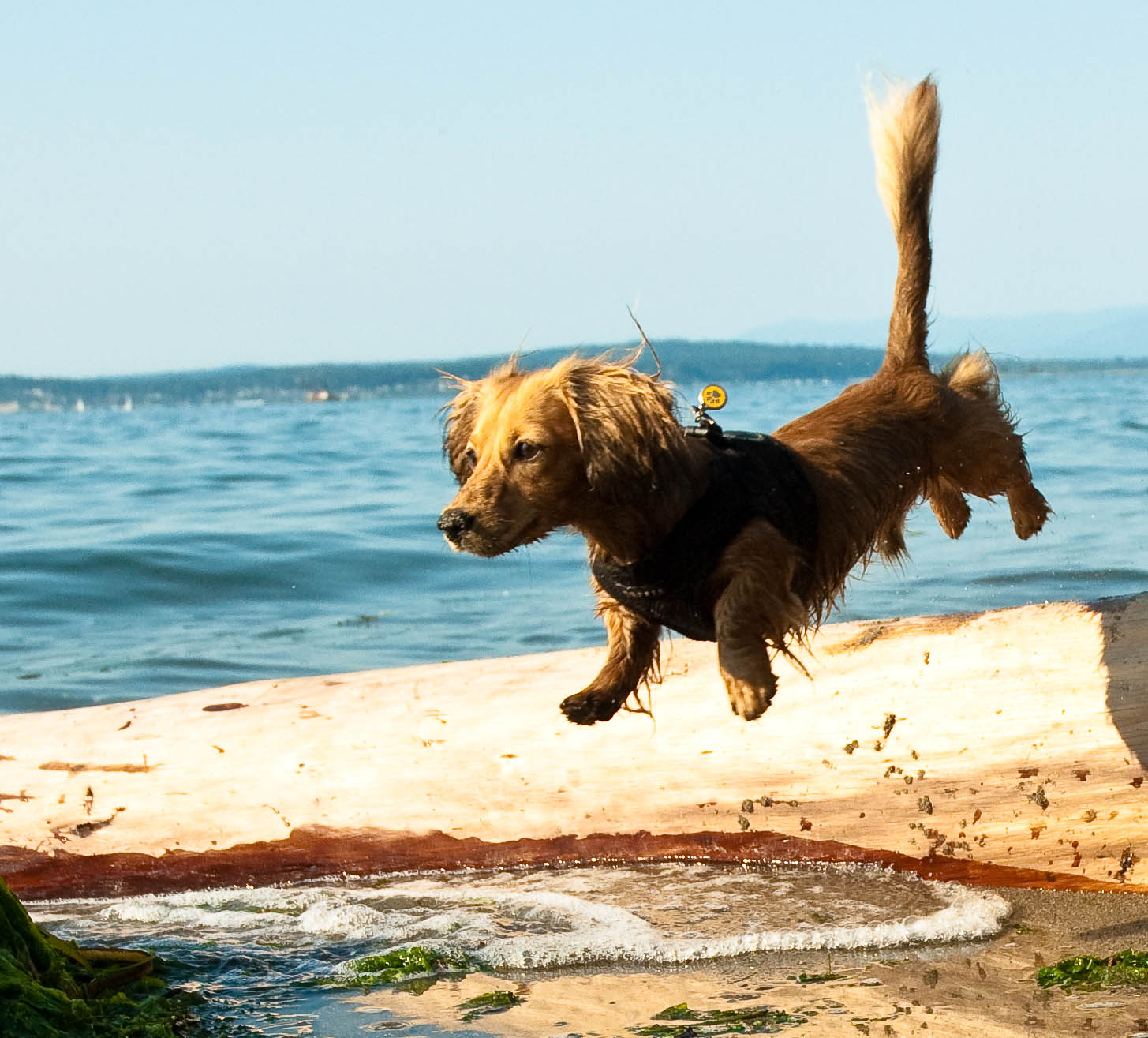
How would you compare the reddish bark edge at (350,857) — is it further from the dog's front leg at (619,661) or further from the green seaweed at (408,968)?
the dog's front leg at (619,661)

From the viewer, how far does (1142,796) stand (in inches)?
180

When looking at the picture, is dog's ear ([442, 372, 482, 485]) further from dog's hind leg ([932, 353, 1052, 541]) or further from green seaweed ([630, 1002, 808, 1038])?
dog's hind leg ([932, 353, 1052, 541])

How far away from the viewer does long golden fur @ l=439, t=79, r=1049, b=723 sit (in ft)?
12.3

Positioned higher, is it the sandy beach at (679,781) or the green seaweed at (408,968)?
the sandy beach at (679,781)

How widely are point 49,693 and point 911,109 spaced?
19.9ft

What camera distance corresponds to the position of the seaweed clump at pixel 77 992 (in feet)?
11.7

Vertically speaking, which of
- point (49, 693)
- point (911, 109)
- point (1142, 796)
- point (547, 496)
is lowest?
point (49, 693)

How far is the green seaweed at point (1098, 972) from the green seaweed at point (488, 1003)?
148 cm

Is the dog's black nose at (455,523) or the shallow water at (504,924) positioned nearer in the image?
the dog's black nose at (455,523)

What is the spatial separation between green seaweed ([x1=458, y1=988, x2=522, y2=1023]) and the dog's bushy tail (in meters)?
2.46

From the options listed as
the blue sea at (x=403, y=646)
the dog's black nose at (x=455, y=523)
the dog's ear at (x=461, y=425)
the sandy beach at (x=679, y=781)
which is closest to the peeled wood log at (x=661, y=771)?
the sandy beach at (x=679, y=781)

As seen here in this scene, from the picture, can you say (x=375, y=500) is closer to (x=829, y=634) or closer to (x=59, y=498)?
(x=59, y=498)

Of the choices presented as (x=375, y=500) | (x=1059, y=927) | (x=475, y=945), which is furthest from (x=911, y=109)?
(x=375, y=500)

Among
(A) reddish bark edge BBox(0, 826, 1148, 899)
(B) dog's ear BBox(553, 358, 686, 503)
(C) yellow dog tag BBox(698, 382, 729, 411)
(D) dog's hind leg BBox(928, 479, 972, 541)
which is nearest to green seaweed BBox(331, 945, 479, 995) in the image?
(A) reddish bark edge BBox(0, 826, 1148, 899)
